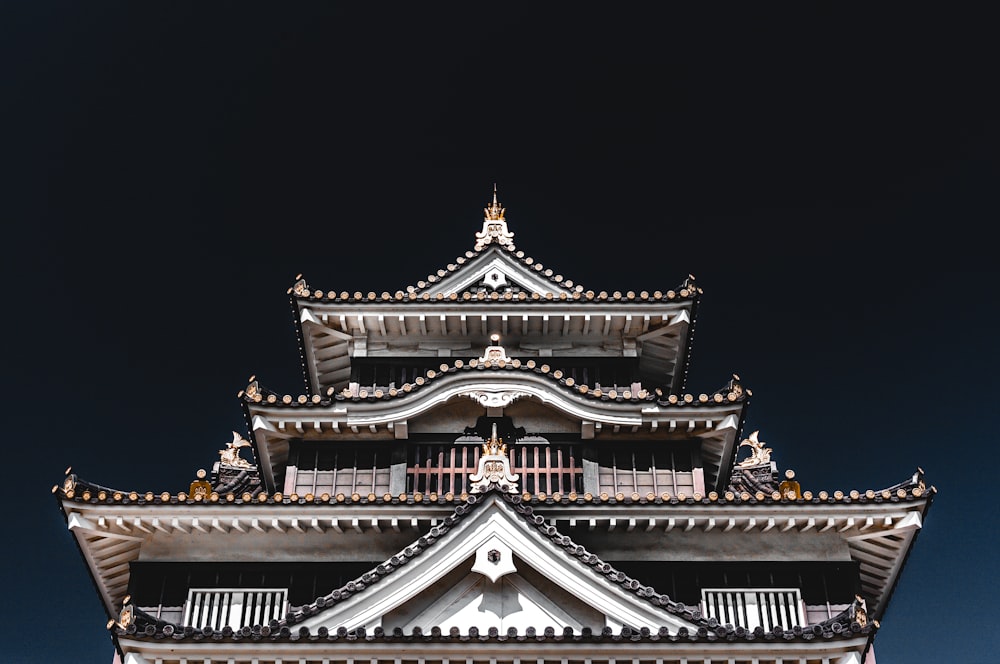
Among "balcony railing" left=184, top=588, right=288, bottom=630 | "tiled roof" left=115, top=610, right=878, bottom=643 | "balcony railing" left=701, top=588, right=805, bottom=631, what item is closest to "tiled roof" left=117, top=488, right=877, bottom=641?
"tiled roof" left=115, top=610, right=878, bottom=643

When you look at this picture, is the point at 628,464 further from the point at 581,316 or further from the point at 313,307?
the point at 313,307

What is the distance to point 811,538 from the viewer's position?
2184cm

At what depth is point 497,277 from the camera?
28594 millimetres

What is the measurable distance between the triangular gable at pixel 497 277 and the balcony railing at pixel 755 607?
941 cm

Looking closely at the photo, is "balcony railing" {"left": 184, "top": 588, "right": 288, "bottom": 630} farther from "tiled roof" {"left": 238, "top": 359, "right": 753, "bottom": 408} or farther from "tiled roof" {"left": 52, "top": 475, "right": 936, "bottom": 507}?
"tiled roof" {"left": 238, "top": 359, "right": 753, "bottom": 408}

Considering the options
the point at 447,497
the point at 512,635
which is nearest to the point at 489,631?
the point at 512,635

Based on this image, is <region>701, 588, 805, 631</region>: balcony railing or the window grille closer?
<region>701, 588, 805, 631</region>: balcony railing

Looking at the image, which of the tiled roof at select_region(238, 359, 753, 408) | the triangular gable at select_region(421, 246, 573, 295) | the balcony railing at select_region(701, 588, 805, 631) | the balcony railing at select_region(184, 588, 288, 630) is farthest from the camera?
the triangular gable at select_region(421, 246, 573, 295)

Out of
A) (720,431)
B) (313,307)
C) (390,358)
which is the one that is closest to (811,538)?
(720,431)

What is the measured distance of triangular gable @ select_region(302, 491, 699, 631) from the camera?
18.0 meters

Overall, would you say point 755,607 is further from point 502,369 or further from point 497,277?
point 497,277

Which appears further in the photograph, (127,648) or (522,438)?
(522,438)

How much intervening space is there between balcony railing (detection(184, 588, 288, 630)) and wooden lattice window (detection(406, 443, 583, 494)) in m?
4.18

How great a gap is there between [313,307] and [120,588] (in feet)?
26.2
